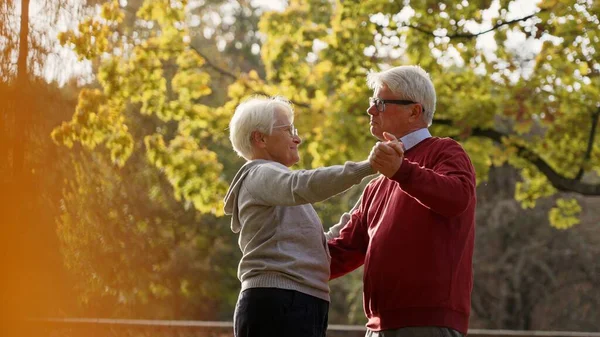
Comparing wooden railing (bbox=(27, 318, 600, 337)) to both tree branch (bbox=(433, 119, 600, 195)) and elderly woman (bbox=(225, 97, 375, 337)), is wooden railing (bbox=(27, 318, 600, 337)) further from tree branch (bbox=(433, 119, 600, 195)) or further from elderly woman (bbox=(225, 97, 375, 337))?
elderly woman (bbox=(225, 97, 375, 337))

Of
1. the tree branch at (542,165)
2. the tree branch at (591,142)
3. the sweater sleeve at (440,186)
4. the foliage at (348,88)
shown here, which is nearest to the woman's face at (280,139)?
the sweater sleeve at (440,186)

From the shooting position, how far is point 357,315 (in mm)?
19031

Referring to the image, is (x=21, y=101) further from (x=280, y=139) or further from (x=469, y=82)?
(x=469, y=82)

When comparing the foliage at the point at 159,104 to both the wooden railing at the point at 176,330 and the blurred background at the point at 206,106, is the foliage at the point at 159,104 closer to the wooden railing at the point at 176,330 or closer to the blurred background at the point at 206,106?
the blurred background at the point at 206,106

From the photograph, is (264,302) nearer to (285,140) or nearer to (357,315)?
(285,140)

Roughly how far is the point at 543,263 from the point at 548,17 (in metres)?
10.9

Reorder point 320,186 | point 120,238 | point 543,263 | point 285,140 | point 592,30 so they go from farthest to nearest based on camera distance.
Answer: point 543,263 < point 120,238 < point 592,30 < point 285,140 < point 320,186

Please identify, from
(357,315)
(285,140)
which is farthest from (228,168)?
(285,140)

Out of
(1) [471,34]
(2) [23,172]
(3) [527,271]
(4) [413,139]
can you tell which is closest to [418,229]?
(4) [413,139]

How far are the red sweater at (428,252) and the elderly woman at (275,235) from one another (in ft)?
0.63

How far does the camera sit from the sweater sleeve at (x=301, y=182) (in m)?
2.88

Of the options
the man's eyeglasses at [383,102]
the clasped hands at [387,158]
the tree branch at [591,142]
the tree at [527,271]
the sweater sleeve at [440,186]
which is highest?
the tree branch at [591,142]

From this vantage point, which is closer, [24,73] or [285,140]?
[285,140]

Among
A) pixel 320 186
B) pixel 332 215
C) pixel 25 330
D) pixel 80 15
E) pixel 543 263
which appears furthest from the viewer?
pixel 332 215
